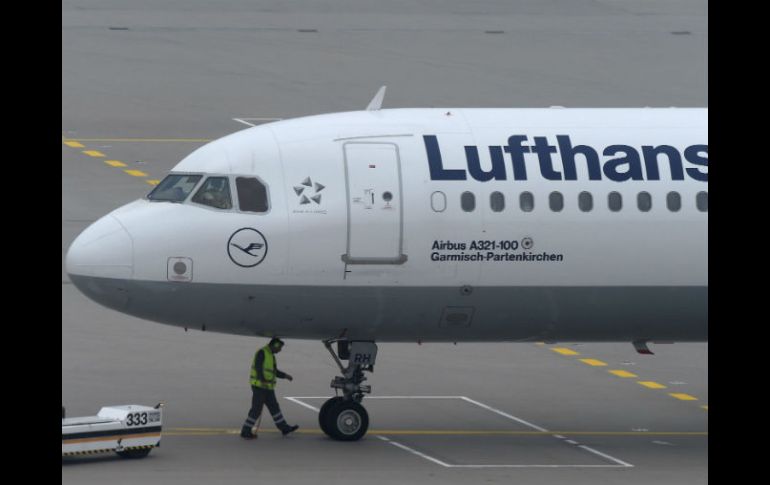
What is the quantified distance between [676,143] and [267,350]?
764 cm

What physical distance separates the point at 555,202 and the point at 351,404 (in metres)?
4.81

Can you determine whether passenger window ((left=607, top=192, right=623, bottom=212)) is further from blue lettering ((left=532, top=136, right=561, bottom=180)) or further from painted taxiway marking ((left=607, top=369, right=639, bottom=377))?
painted taxiway marking ((left=607, top=369, right=639, bottom=377))

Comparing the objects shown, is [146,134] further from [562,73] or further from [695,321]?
[695,321]

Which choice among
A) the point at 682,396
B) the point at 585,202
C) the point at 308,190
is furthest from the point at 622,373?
the point at 308,190

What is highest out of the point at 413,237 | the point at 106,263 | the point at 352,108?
the point at 352,108

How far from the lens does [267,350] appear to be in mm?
26594

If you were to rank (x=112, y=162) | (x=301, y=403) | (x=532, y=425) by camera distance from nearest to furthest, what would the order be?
(x=532, y=425)
(x=301, y=403)
(x=112, y=162)

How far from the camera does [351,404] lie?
26.8 metres

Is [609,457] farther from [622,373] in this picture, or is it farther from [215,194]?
[622,373]

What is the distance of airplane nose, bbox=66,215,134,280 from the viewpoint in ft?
81.8

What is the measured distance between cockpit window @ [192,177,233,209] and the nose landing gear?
10.2 ft

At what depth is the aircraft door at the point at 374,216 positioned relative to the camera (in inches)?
997

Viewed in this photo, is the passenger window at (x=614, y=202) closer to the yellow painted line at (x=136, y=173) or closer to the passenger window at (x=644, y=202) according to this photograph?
the passenger window at (x=644, y=202)
